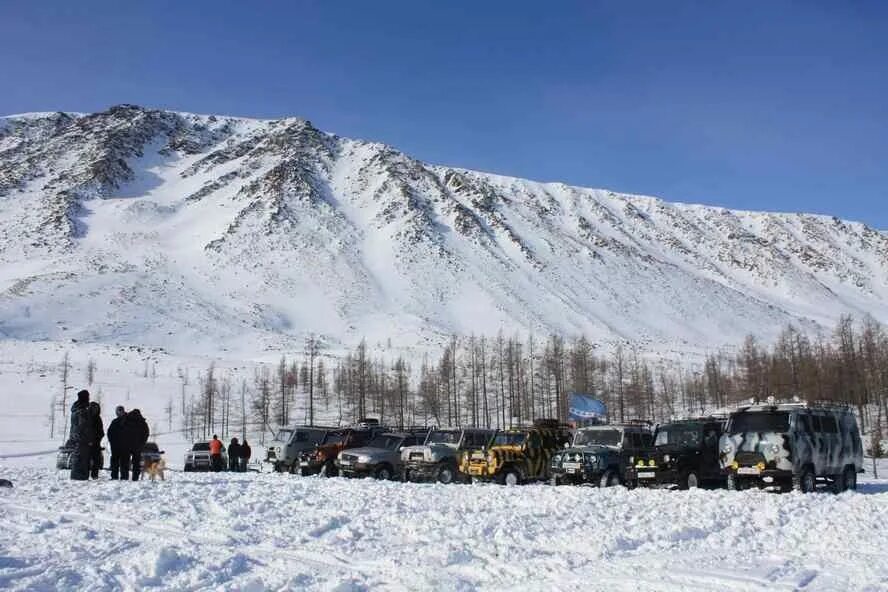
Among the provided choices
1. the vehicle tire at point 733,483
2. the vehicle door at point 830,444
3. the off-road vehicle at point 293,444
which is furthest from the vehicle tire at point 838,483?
the off-road vehicle at point 293,444

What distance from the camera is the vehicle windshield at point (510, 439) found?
22.9 meters

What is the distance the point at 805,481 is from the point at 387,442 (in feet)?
46.2

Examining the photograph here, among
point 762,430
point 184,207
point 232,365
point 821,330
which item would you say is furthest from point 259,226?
point 762,430

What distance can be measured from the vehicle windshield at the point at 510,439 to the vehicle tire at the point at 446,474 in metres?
1.86

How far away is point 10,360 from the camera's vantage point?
87.0 metres

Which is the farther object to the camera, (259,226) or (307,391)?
(259,226)

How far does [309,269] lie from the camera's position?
142 metres

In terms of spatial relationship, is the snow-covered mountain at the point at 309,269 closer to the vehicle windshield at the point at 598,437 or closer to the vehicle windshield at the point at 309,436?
the vehicle windshield at the point at 309,436

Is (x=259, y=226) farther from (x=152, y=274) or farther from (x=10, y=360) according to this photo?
(x=10, y=360)

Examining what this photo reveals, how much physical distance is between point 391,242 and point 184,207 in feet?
172

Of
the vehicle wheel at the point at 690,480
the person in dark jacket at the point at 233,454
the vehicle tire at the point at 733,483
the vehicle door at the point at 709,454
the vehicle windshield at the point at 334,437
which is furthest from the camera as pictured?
the person in dark jacket at the point at 233,454

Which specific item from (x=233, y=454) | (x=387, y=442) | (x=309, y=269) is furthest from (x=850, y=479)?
(x=309, y=269)

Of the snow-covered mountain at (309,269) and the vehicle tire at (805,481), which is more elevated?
the snow-covered mountain at (309,269)

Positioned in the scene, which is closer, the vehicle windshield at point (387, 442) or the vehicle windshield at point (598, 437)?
the vehicle windshield at point (598, 437)
